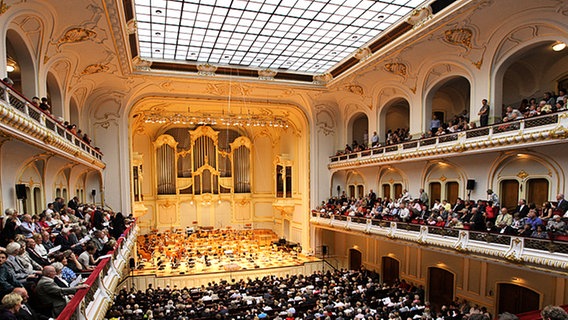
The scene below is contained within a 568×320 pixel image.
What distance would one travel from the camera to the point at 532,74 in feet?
39.4

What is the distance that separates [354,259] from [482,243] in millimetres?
10809

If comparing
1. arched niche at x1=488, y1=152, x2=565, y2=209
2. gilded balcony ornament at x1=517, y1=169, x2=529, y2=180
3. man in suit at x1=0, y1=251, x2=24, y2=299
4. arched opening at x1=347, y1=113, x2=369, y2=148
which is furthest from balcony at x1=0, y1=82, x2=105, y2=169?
arched opening at x1=347, y1=113, x2=369, y2=148

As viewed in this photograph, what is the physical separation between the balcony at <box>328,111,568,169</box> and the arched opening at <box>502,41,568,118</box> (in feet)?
4.44

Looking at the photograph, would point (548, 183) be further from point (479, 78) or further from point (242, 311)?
point (242, 311)

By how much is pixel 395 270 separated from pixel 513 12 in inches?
482

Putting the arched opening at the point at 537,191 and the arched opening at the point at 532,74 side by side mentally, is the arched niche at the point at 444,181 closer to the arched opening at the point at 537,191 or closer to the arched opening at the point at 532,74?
the arched opening at the point at 537,191

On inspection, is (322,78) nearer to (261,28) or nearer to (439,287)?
(261,28)

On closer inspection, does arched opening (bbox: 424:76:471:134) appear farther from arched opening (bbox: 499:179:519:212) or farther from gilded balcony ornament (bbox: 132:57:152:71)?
gilded balcony ornament (bbox: 132:57:152:71)

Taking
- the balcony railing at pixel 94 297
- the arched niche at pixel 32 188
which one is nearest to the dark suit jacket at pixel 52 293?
the balcony railing at pixel 94 297

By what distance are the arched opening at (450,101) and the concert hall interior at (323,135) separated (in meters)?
0.08

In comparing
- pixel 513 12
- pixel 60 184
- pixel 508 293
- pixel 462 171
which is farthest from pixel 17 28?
pixel 508 293

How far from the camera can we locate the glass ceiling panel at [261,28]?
10.7 meters

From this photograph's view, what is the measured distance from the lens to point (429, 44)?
1190 cm

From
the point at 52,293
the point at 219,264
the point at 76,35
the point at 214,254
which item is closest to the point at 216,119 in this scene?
the point at 214,254
